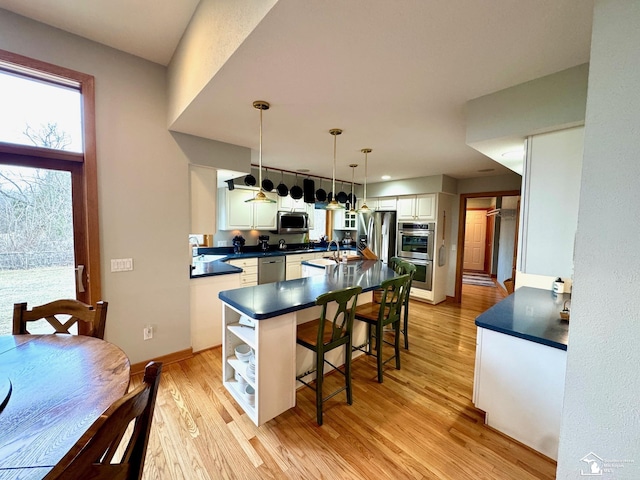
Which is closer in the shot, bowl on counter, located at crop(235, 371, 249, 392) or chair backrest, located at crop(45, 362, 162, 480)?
chair backrest, located at crop(45, 362, 162, 480)

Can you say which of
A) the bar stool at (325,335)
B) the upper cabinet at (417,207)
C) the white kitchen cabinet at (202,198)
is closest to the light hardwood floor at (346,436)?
the bar stool at (325,335)

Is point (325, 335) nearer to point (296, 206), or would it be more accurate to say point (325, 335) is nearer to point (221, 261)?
point (221, 261)

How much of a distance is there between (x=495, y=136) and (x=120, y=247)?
3.11 meters

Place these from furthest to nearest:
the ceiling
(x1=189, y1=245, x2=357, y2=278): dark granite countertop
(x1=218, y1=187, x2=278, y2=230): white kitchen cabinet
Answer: (x1=218, y1=187, x2=278, y2=230): white kitchen cabinet → (x1=189, y1=245, x2=357, y2=278): dark granite countertop → the ceiling

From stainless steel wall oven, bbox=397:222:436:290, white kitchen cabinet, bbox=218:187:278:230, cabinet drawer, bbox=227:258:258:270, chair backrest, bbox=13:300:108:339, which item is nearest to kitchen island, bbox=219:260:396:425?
chair backrest, bbox=13:300:108:339

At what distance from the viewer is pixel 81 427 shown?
2.73 ft

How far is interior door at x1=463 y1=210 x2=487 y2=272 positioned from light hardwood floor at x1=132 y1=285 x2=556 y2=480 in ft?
21.8

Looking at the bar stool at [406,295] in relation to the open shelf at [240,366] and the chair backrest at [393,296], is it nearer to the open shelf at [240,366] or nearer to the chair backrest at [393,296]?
the chair backrest at [393,296]

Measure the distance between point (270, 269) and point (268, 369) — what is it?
2770 mm

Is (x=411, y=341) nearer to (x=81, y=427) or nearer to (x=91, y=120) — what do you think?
(x=81, y=427)

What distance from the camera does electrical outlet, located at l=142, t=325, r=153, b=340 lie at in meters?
2.49

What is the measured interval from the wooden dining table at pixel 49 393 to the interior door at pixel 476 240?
8949 mm

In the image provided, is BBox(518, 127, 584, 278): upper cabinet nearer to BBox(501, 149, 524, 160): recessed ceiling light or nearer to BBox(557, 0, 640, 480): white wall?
BBox(501, 149, 524, 160): recessed ceiling light

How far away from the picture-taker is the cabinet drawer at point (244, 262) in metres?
4.08
